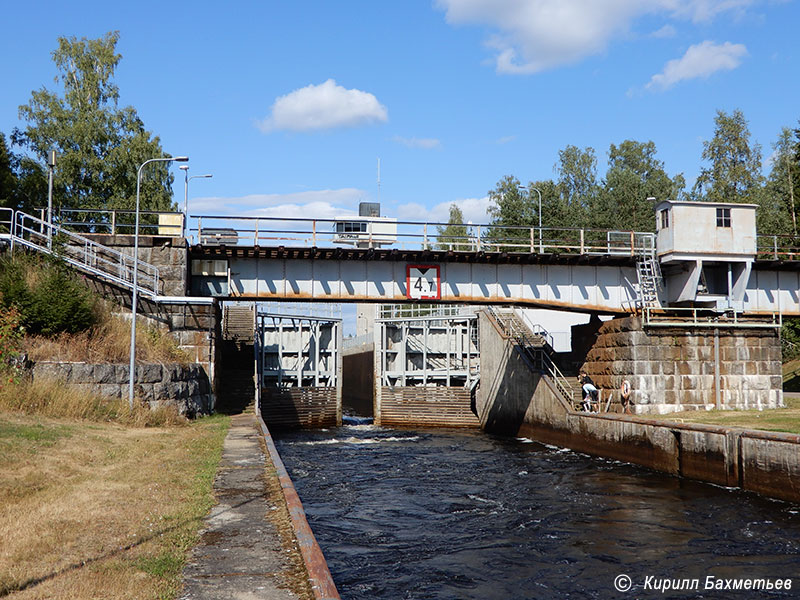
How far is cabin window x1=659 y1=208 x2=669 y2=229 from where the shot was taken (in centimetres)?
2953

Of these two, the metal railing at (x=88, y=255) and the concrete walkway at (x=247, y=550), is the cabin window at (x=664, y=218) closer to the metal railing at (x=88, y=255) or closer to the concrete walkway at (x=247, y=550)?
the metal railing at (x=88, y=255)

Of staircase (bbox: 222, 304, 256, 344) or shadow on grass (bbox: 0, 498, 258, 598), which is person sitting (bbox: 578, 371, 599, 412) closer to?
staircase (bbox: 222, 304, 256, 344)

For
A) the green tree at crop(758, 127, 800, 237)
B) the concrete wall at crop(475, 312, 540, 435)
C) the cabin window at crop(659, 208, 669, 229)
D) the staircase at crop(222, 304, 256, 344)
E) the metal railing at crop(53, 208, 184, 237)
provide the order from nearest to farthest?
the metal railing at crop(53, 208, 184, 237) < the cabin window at crop(659, 208, 669, 229) < the concrete wall at crop(475, 312, 540, 435) < the staircase at crop(222, 304, 256, 344) < the green tree at crop(758, 127, 800, 237)

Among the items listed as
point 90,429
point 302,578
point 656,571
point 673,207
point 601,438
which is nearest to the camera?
point 302,578

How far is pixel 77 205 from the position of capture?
47.2 meters

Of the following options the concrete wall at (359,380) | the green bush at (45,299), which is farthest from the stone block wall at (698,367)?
the concrete wall at (359,380)

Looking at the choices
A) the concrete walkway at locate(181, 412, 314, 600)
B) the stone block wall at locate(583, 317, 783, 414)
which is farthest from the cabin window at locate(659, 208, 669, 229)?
the concrete walkway at locate(181, 412, 314, 600)

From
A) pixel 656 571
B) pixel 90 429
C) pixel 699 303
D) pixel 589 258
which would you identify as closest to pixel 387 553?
pixel 656 571

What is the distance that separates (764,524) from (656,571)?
4434 mm

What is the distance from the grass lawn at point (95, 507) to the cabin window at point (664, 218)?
20.3 m

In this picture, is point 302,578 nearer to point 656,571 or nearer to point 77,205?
point 656,571

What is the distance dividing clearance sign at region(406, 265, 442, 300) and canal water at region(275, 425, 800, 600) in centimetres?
796

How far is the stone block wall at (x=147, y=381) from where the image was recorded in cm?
2084
